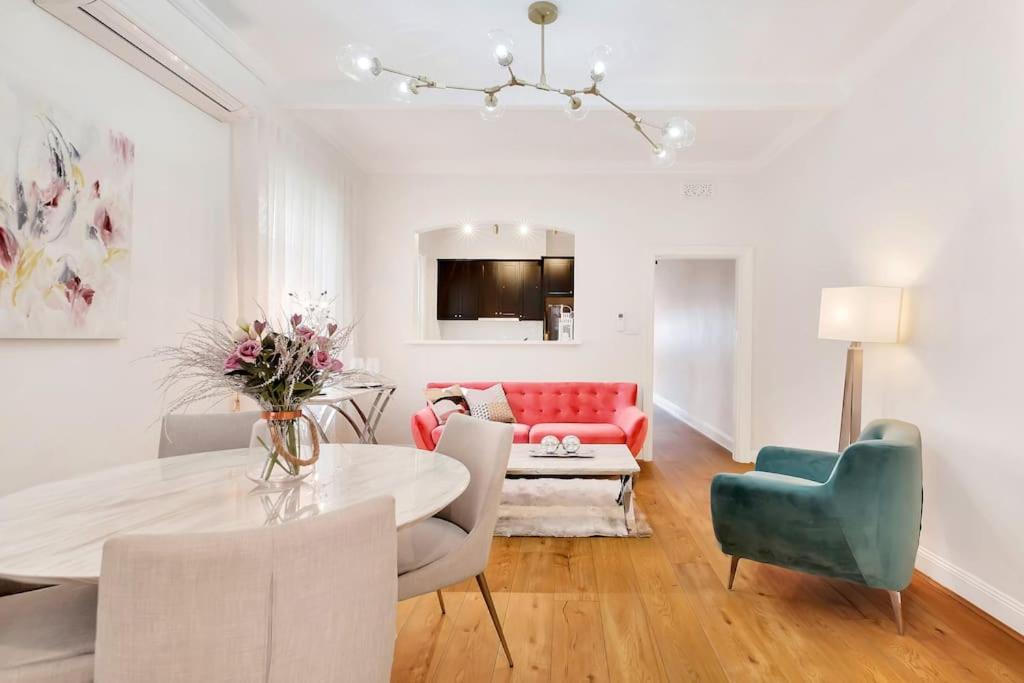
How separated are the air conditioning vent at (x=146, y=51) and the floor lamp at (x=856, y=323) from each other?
12.0 feet

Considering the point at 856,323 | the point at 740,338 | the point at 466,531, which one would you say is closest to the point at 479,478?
the point at 466,531

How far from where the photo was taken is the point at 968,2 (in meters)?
2.47

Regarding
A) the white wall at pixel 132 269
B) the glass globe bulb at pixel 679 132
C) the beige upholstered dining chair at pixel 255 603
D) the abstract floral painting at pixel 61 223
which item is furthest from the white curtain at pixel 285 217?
the beige upholstered dining chair at pixel 255 603

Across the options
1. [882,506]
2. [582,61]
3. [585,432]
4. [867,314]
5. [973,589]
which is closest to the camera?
[882,506]

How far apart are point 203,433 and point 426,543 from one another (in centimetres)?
117

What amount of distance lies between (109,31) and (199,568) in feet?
8.56

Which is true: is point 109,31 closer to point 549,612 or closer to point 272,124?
point 272,124

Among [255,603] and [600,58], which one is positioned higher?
[600,58]

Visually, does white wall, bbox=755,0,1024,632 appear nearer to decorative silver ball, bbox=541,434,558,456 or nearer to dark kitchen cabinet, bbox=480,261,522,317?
decorative silver ball, bbox=541,434,558,456

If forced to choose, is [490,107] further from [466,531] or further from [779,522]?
[779,522]

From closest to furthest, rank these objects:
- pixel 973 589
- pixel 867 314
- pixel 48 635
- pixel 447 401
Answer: pixel 48 635 < pixel 973 589 < pixel 867 314 < pixel 447 401

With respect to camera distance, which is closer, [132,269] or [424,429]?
[132,269]

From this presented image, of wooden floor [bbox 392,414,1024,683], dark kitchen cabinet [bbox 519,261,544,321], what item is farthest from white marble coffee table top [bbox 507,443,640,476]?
dark kitchen cabinet [bbox 519,261,544,321]

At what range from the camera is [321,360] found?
158 cm
